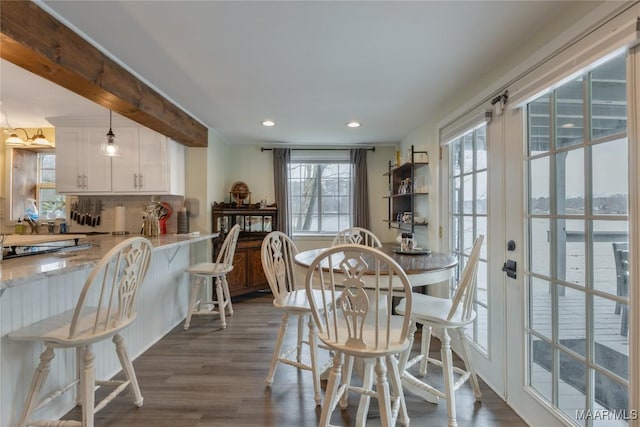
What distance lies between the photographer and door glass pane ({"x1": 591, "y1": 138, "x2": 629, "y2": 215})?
1259 mm

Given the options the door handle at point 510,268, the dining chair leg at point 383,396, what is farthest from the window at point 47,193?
the door handle at point 510,268

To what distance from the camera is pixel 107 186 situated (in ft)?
11.6

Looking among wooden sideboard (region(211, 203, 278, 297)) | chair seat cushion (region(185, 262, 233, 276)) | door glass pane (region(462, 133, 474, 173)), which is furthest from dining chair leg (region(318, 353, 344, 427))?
wooden sideboard (region(211, 203, 278, 297))

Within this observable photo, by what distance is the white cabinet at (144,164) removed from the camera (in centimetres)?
349

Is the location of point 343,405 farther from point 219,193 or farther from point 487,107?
point 219,193

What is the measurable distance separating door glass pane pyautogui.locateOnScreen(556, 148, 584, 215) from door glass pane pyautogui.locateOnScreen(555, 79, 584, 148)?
0.07 meters

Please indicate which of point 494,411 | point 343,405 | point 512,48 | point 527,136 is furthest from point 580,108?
point 343,405

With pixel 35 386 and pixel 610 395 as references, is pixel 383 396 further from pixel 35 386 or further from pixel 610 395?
pixel 35 386

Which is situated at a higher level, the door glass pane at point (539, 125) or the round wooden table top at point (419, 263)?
the door glass pane at point (539, 125)

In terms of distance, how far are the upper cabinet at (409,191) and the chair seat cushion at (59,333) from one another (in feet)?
9.56

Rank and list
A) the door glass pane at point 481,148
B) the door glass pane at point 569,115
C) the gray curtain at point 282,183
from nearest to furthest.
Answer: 1. the door glass pane at point 569,115
2. the door glass pane at point 481,148
3. the gray curtain at point 282,183

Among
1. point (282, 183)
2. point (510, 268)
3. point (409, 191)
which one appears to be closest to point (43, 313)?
point (510, 268)

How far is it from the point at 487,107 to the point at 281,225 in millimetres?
3179

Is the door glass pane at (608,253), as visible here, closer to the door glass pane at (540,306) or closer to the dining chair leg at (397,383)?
the door glass pane at (540,306)
